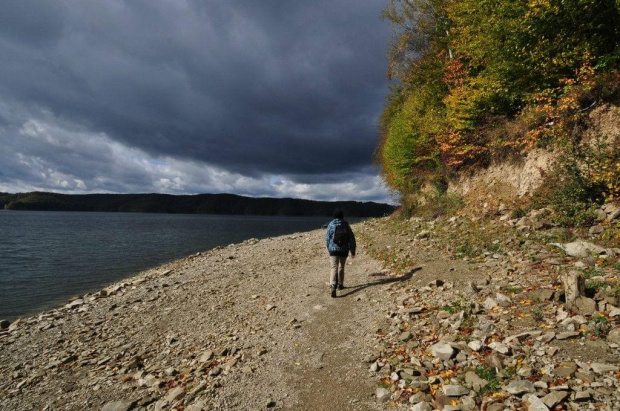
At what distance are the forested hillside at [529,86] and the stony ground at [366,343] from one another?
9.78 ft

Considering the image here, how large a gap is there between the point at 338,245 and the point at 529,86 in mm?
12929

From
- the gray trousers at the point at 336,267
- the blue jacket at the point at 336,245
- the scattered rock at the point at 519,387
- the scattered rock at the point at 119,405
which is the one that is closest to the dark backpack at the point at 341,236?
the blue jacket at the point at 336,245

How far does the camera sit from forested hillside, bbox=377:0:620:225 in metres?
11.4

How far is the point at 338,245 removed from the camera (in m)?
10.9

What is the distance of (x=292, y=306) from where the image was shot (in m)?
10.6

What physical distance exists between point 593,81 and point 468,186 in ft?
28.1

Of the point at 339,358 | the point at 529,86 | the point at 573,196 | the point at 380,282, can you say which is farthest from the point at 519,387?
the point at 529,86

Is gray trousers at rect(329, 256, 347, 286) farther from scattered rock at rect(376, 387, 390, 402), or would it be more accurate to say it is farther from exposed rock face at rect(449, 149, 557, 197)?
exposed rock face at rect(449, 149, 557, 197)

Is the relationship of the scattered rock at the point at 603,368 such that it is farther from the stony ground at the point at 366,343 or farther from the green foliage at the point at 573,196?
the green foliage at the point at 573,196

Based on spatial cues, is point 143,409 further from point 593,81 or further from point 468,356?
point 593,81

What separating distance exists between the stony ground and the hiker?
744 mm

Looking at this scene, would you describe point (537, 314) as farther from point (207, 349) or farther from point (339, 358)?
point (207, 349)

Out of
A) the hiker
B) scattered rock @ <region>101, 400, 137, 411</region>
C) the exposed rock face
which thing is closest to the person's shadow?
the hiker

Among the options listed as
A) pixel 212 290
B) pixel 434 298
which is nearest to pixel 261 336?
pixel 434 298
